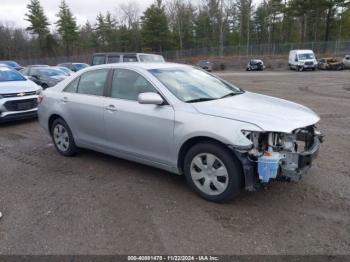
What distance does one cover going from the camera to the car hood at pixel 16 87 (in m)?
8.46

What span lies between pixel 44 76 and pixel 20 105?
5.73m

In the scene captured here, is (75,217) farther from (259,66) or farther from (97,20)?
(97,20)

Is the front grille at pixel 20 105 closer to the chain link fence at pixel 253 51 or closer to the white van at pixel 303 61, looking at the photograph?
the white van at pixel 303 61

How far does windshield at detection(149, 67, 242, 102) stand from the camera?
422 cm

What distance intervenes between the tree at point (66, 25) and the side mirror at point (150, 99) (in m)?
70.9

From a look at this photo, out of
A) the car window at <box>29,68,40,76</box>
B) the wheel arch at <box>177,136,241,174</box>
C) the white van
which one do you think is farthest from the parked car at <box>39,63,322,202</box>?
the white van

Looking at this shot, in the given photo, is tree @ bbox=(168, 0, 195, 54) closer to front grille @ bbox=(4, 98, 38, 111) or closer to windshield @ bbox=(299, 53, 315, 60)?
windshield @ bbox=(299, 53, 315, 60)

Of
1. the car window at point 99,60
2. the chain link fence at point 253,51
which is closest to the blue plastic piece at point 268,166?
the car window at point 99,60

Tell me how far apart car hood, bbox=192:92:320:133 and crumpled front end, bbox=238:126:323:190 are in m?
0.11

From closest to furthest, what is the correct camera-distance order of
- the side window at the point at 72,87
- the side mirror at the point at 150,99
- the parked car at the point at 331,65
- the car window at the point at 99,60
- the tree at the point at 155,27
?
the side mirror at the point at 150,99 < the side window at the point at 72,87 < the car window at the point at 99,60 < the parked car at the point at 331,65 < the tree at the point at 155,27

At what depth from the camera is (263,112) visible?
3.72 meters

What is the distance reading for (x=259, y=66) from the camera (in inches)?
1575

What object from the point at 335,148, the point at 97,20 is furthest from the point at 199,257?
the point at 97,20

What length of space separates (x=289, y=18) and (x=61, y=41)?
1922 inches
